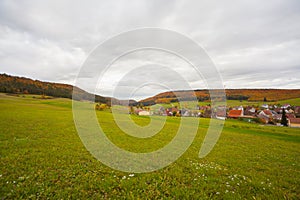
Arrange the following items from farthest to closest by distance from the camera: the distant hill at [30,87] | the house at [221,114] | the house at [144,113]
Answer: the distant hill at [30,87] < the house at [144,113] < the house at [221,114]

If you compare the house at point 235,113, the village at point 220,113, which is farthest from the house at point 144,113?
the house at point 235,113

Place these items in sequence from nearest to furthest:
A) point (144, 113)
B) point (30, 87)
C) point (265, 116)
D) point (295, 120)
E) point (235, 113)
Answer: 1. point (144, 113)
2. point (295, 120)
3. point (265, 116)
4. point (235, 113)
5. point (30, 87)

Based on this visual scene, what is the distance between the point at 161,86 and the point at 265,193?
1408 cm

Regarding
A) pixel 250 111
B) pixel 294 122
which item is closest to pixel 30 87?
pixel 250 111

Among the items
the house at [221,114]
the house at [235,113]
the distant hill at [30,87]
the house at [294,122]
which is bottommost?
the house at [294,122]

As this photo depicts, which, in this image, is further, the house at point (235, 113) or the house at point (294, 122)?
the house at point (235, 113)

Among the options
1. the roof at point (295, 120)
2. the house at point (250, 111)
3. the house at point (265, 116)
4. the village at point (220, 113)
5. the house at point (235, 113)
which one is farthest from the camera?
the house at point (250, 111)

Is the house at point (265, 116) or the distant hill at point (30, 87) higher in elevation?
the distant hill at point (30, 87)

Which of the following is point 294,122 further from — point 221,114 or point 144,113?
point 144,113

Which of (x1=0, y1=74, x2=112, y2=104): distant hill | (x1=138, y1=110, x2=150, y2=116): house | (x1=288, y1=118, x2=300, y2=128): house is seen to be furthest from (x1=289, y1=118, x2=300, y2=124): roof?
(x1=0, y1=74, x2=112, y2=104): distant hill

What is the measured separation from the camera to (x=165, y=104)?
179ft

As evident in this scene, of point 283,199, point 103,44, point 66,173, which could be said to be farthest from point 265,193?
point 103,44

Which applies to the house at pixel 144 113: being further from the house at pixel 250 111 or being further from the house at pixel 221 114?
the house at pixel 250 111

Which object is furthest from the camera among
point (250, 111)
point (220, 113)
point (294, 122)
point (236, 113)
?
point (250, 111)
